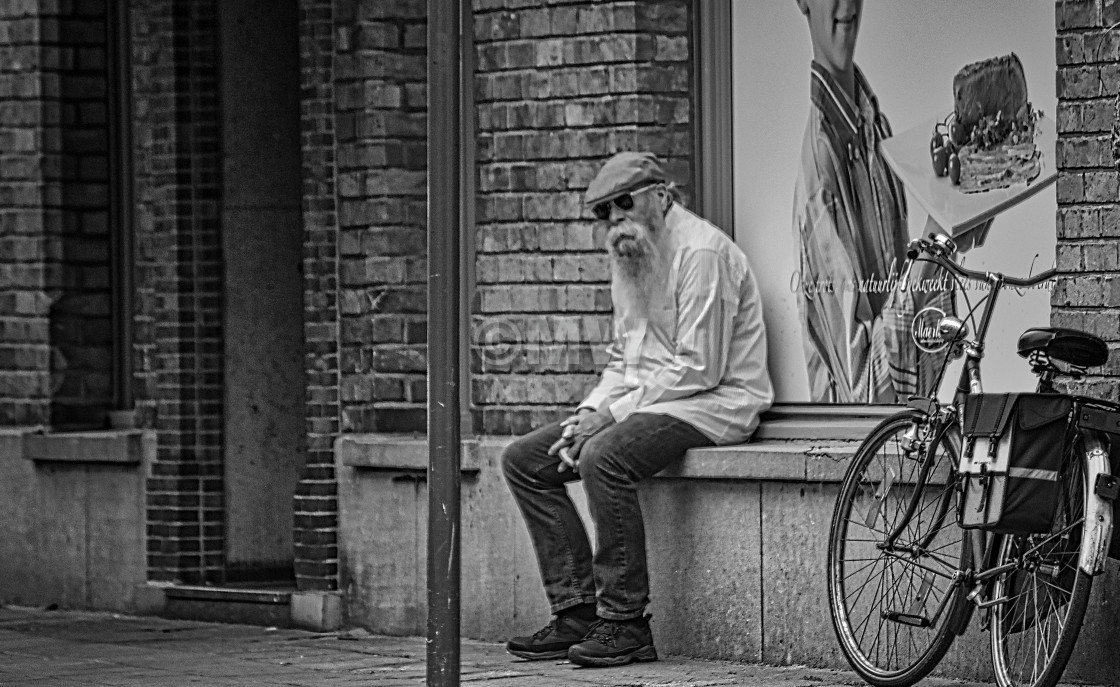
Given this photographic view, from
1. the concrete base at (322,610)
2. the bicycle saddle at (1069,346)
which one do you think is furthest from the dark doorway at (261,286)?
the bicycle saddle at (1069,346)

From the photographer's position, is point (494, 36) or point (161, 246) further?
point (161, 246)

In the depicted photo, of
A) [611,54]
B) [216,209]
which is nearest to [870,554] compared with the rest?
[611,54]

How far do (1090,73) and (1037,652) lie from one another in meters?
2.12

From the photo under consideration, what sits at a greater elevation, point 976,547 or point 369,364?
point 369,364

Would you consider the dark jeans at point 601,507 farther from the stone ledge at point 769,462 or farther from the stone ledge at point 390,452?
the stone ledge at point 390,452

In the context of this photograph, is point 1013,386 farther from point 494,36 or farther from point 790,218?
point 494,36

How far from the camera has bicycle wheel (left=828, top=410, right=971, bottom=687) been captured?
667 cm

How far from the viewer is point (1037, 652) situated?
609cm

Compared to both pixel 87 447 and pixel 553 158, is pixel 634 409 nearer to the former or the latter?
pixel 553 158

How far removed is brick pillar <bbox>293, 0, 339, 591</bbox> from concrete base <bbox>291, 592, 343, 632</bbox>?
8cm

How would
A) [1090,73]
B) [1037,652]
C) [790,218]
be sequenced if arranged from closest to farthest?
1. [1037,652]
2. [1090,73]
3. [790,218]

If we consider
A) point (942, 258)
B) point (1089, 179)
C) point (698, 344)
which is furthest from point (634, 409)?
point (1089, 179)

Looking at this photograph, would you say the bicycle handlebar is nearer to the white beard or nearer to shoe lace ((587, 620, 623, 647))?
the white beard

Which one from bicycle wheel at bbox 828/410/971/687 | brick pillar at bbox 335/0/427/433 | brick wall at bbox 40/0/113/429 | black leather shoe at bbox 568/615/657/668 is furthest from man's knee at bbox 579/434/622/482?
brick wall at bbox 40/0/113/429
